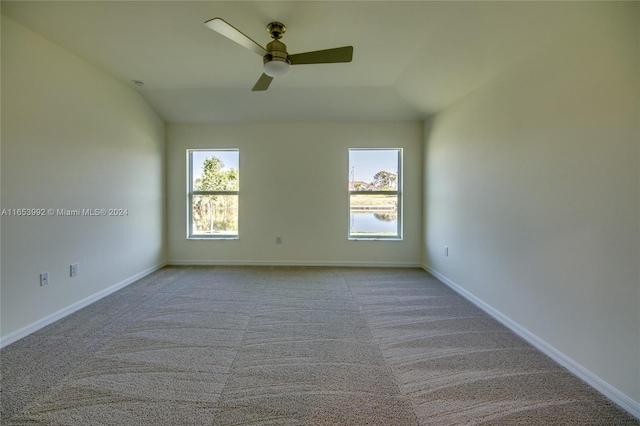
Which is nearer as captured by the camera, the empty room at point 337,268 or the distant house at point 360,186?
the empty room at point 337,268

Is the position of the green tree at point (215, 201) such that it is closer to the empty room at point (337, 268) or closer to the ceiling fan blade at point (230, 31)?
the empty room at point (337, 268)

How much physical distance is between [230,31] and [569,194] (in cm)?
257

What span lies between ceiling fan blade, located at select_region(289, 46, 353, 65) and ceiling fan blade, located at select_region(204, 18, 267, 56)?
0.27 m

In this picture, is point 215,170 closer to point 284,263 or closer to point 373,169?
point 284,263

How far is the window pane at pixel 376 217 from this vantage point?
14.0ft

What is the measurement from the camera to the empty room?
143 centimetres

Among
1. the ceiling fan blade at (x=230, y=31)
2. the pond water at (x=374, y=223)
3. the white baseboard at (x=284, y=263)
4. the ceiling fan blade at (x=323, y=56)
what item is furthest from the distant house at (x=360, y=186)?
the ceiling fan blade at (x=230, y=31)

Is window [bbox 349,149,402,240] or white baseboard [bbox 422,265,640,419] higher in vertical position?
window [bbox 349,149,402,240]

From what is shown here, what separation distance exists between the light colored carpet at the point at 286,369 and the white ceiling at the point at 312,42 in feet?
7.68

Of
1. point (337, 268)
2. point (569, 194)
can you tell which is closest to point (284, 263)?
point (337, 268)

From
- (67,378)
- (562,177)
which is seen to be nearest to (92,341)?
(67,378)

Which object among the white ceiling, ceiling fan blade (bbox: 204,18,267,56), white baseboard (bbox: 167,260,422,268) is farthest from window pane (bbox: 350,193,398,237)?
ceiling fan blade (bbox: 204,18,267,56)

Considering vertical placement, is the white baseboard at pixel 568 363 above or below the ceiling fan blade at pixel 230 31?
below

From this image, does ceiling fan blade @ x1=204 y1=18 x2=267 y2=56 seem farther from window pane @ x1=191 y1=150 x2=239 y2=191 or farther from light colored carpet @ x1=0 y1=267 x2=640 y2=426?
window pane @ x1=191 y1=150 x2=239 y2=191
